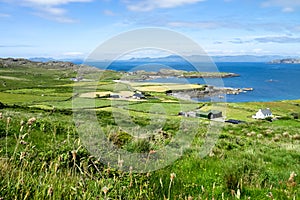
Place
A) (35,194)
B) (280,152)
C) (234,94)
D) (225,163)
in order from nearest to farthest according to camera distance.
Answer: (35,194) → (225,163) → (280,152) → (234,94)

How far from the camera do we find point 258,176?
22.0ft

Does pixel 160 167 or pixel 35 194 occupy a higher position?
pixel 35 194

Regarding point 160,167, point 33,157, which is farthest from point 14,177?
point 160,167

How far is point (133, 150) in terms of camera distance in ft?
25.0

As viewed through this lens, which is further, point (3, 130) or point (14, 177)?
point (3, 130)

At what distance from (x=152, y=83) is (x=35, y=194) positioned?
414 ft

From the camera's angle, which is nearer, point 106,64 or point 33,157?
point 33,157

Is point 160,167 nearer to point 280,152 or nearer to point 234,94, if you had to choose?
point 280,152

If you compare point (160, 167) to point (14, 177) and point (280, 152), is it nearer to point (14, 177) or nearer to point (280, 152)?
point (14, 177)

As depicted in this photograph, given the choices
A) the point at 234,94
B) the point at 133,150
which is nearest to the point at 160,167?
the point at 133,150

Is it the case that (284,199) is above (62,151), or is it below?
below

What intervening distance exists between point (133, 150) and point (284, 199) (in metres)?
3.73

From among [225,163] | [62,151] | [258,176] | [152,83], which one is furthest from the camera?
[152,83]

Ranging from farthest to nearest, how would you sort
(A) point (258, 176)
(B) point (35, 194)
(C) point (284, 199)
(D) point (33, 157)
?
(A) point (258, 176) → (D) point (33, 157) → (C) point (284, 199) → (B) point (35, 194)
